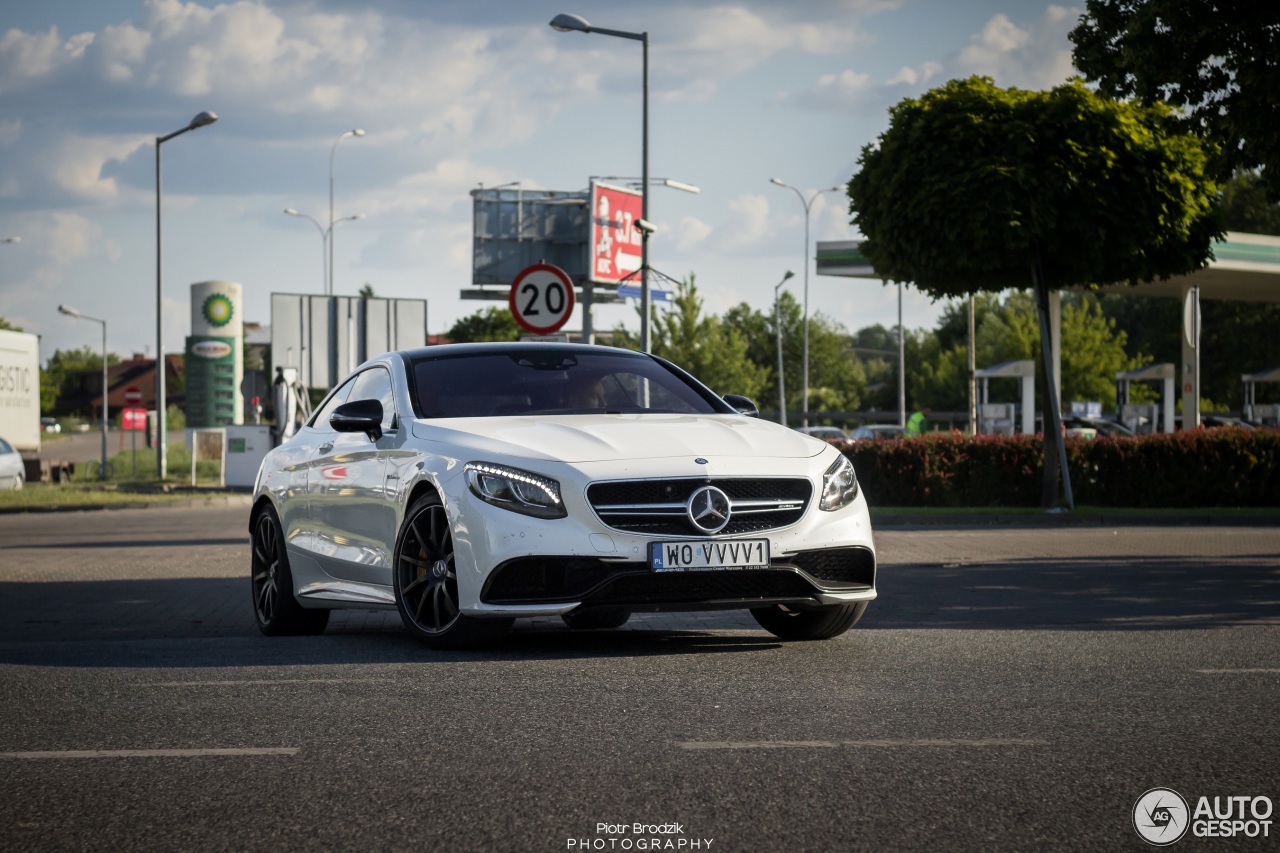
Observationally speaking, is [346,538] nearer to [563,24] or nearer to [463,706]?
[463,706]

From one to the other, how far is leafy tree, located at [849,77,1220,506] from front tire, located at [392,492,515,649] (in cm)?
1608

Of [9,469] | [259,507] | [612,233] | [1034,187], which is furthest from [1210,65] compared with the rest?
[612,233]

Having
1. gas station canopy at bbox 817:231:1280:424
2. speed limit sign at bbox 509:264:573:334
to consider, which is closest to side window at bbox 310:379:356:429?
speed limit sign at bbox 509:264:573:334

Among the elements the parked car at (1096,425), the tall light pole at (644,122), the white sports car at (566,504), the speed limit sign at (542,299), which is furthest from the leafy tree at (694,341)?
the white sports car at (566,504)

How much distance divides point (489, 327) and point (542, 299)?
84916mm

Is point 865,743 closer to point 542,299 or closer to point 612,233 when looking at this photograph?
point 542,299

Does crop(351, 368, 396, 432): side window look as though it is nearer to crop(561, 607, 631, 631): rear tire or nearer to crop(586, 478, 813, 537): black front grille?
crop(561, 607, 631, 631): rear tire

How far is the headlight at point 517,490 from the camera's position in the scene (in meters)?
7.36

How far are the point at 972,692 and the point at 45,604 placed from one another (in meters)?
7.78

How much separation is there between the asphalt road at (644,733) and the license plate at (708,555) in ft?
1.49

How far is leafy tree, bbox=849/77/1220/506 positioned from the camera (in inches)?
898

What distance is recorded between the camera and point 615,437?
7770mm

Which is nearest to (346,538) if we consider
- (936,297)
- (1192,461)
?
(936,297)

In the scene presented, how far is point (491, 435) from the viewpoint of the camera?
784 cm
